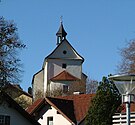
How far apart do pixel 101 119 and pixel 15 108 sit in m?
10.2

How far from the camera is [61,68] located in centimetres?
9944

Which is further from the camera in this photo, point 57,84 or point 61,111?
point 57,84

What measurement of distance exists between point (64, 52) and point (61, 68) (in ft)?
10.1

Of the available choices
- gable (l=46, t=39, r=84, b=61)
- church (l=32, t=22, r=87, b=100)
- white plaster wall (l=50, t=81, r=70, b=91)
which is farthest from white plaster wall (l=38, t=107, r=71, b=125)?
gable (l=46, t=39, r=84, b=61)

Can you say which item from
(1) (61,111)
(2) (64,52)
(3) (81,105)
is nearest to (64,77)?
(2) (64,52)

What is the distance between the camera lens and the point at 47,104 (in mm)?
48281

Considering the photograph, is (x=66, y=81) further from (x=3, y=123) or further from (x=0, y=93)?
(x=0, y=93)

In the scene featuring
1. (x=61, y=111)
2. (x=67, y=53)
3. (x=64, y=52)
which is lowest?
(x=61, y=111)

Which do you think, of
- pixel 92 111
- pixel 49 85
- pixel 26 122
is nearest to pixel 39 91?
pixel 49 85

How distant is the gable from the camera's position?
323 feet

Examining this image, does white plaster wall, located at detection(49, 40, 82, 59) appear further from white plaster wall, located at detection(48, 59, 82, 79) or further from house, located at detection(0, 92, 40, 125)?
Result: house, located at detection(0, 92, 40, 125)

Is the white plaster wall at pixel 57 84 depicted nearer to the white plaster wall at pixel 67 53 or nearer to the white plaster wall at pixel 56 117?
the white plaster wall at pixel 67 53

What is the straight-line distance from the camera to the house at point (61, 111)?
47.1 meters

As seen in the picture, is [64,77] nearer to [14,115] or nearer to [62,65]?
[62,65]
